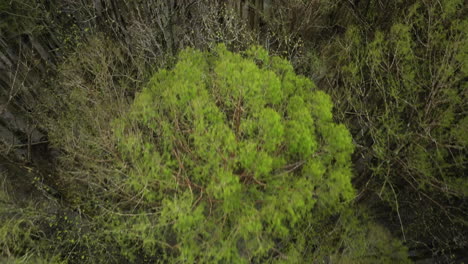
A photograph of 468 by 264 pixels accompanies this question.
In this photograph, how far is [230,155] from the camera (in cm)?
807

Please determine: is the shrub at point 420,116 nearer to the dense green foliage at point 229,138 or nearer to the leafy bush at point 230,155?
the dense green foliage at point 229,138

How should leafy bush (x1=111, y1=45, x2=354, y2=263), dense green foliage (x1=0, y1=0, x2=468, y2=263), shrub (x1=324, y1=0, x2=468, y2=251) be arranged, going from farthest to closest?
shrub (x1=324, y1=0, x2=468, y2=251) → dense green foliage (x1=0, y1=0, x2=468, y2=263) → leafy bush (x1=111, y1=45, x2=354, y2=263)

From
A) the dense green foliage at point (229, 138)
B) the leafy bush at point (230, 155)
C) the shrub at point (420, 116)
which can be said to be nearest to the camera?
the leafy bush at point (230, 155)

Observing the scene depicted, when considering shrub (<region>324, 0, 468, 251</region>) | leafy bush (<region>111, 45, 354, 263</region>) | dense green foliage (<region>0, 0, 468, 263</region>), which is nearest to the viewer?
leafy bush (<region>111, 45, 354, 263</region>)

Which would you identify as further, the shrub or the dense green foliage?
the shrub

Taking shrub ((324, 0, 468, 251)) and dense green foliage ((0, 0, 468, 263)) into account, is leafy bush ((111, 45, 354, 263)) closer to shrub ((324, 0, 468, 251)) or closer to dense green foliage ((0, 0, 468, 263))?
dense green foliage ((0, 0, 468, 263))

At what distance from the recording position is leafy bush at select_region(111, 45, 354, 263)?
314 inches

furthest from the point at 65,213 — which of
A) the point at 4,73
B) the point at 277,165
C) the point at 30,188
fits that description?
the point at 277,165

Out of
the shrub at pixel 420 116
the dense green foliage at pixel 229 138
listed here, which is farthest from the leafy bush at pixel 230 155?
the shrub at pixel 420 116

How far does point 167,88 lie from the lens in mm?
8719

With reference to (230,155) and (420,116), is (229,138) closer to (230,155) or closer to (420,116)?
(230,155)

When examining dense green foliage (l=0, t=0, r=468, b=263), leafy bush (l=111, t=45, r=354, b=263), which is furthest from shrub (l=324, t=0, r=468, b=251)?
leafy bush (l=111, t=45, r=354, b=263)

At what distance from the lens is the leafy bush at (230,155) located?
7.97 metres

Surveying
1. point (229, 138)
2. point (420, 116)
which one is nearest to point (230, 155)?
point (229, 138)
